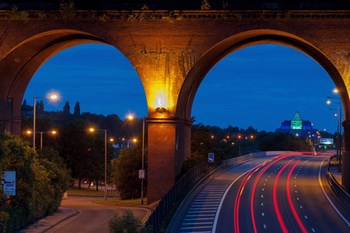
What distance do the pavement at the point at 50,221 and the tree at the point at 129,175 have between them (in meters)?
17.4

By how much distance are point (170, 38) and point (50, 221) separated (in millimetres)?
14500

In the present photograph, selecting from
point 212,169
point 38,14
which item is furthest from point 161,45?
point 212,169

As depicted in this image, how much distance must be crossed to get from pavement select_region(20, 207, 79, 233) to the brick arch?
10340mm

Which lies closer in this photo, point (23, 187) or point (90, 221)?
point (23, 187)

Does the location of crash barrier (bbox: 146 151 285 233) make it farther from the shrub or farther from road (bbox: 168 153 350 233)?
road (bbox: 168 153 350 233)

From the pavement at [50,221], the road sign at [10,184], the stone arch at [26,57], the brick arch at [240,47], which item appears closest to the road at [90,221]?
the pavement at [50,221]

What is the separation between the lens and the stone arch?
155ft

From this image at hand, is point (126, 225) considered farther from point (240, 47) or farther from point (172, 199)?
point (240, 47)

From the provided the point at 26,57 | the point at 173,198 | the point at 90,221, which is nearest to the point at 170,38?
the point at 173,198

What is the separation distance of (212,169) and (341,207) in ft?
73.6

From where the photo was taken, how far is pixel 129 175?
65688 mm

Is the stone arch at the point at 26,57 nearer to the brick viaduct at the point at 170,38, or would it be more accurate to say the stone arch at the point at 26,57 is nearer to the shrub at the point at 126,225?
the brick viaduct at the point at 170,38

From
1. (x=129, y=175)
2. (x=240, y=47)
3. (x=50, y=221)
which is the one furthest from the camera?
(x=129, y=175)

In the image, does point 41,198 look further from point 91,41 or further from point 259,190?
point 259,190
